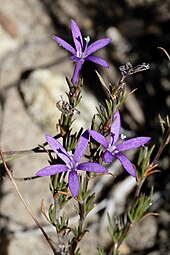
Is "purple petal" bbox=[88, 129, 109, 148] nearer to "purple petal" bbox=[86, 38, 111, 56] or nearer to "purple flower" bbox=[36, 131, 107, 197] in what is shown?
"purple flower" bbox=[36, 131, 107, 197]

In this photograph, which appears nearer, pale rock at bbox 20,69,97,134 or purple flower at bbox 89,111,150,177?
purple flower at bbox 89,111,150,177

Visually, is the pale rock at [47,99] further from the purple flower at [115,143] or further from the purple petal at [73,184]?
the purple petal at [73,184]

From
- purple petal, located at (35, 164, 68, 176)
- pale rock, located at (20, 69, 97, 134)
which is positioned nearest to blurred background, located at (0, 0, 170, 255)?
pale rock, located at (20, 69, 97, 134)

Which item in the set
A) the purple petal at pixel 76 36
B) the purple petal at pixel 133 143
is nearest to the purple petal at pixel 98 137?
the purple petal at pixel 133 143

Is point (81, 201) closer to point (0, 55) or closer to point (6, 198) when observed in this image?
point (6, 198)

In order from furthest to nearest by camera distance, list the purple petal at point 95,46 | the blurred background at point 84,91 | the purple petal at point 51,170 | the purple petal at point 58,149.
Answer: the blurred background at point 84,91 → the purple petal at point 95,46 → the purple petal at point 58,149 → the purple petal at point 51,170

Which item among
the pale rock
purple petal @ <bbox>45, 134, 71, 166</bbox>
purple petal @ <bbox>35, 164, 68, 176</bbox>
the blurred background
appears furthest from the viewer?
the pale rock
